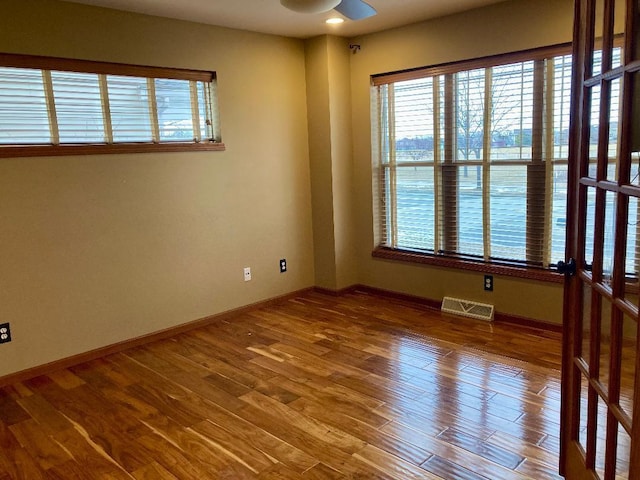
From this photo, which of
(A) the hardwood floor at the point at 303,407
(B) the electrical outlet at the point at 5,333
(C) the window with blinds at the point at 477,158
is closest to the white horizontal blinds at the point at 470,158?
(C) the window with blinds at the point at 477,158

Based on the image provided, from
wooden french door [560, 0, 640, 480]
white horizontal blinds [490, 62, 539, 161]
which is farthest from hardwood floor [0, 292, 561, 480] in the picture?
white horizontal blinds [490, 62, 539, 161]

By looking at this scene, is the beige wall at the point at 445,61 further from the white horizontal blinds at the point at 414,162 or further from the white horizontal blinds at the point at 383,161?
the white horizontal blinds at the point at 414,162

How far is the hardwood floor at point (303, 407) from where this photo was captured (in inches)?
91.4

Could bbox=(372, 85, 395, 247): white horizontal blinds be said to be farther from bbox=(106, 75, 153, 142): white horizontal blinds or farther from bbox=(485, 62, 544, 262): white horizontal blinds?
bbox=(106, 75, 153, 142): white horizontal blinds

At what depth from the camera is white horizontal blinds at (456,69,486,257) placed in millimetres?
3963

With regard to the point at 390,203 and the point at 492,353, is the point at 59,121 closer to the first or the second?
the point at 390,203

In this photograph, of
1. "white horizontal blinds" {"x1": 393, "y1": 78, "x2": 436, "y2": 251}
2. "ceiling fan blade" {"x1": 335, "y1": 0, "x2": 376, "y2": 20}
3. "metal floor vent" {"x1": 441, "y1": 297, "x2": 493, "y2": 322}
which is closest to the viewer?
"ceiling fan blade" {"x1": 335, "y1": 0, "x2": 376, "y2": 20}

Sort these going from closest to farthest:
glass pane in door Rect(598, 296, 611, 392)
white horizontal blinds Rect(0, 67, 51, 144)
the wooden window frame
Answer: glass pane in door Rect(598, 296, 611, 392)
white horizontal blinds Rect(0, 67, 51, 144)
the wooden window frame

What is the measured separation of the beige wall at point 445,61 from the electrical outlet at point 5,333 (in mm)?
2856

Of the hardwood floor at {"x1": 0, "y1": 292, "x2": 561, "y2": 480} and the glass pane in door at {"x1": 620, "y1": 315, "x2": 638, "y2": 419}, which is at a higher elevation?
the glass pane in door at {"x1": 620, "y1": 315, "x2": 638, "y2": 419}

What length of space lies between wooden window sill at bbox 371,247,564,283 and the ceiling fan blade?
2078mm

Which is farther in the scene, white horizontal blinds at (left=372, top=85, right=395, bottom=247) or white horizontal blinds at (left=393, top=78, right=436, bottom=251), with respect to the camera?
white horizontal blinds at (left=372, top=85, right=395, bottom=247)

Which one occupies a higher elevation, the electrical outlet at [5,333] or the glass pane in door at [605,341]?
the glass pane in door at [605,341]

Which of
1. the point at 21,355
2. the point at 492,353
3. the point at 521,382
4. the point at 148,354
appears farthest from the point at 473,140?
the point at 21,355
